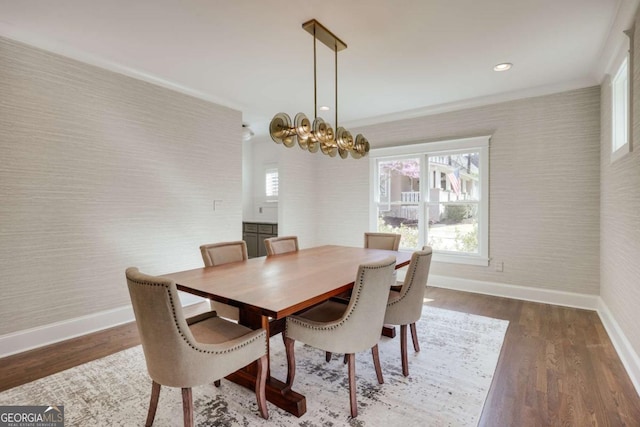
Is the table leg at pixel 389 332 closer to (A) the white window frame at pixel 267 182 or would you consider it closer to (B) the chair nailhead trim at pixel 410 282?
(B) the chair nailhead trim at pixel 410 282

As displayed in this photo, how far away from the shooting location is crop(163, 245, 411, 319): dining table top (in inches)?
61.7

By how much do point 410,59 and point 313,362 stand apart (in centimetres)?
277

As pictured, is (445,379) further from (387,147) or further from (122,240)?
(387,147)

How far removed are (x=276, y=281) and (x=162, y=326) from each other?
2.32ft

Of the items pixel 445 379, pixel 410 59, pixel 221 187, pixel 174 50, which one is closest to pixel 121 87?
pixel 174 50

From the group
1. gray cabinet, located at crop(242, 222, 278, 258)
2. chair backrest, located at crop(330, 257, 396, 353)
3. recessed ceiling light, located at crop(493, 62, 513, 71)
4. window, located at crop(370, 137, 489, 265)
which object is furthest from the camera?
gray cabinet, located at crop(242, 222, 278, 258)

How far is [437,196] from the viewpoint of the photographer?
15.1ft

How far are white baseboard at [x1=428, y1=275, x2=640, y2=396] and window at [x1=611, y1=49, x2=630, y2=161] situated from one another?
1.50m

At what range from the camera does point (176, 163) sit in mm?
3633

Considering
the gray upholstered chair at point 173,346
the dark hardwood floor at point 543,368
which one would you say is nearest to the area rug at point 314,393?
the dark hardwood floor at point 543,368

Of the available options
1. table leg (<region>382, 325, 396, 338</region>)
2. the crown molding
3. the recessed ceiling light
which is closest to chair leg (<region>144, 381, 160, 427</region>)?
table leg (<region>382, 325, 396, 338</region>)

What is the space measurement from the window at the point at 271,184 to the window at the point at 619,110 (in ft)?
16.1

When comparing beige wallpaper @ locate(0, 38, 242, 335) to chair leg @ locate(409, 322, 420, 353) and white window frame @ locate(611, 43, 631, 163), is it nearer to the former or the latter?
chair leg @ locate(409, 322, 420, 353)

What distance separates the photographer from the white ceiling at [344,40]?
85.9 inches
